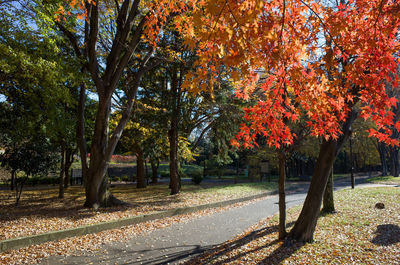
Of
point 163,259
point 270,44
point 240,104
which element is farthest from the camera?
point 240,104

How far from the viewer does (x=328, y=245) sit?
517 cm

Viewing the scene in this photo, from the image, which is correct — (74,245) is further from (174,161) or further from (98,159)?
(174,161)

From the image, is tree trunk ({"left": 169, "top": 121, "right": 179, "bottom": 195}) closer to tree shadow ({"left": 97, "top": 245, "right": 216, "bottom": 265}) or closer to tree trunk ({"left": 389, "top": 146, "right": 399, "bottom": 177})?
tree shadow ({"left": 97, "top": 245, "right": 216, "bottom": 265})

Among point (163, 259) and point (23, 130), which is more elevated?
point (23, 130)

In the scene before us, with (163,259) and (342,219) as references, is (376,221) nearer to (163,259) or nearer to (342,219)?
(342,219)

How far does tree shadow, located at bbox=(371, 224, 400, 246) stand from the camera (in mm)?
5357

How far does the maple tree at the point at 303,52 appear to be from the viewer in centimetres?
315

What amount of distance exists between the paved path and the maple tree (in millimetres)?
2055

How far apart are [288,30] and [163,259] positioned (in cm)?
483

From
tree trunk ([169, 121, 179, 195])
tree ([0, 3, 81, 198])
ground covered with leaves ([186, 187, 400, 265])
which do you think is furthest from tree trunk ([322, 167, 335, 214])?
tree ([0, 3, 81, 198])

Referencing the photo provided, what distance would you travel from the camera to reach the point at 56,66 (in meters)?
8.51

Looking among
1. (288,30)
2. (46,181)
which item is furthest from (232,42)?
(46,181)

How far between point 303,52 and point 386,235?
487cm

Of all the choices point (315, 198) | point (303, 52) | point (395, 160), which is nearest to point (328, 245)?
point (315, 198)
